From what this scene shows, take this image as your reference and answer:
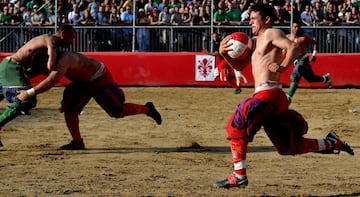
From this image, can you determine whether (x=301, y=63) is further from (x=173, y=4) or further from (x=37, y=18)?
(x=37, y=18)

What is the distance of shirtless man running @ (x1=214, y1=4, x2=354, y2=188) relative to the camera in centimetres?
823

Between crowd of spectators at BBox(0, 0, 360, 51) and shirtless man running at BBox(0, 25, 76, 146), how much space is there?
1140 cm

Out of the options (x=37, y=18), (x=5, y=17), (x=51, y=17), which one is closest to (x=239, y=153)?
(x=51, y=17)

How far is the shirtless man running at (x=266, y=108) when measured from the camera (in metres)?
8.23

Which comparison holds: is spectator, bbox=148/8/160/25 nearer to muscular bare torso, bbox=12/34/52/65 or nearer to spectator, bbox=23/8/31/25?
spectator, bbox=23/8/31/25

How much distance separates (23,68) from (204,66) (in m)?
10.8

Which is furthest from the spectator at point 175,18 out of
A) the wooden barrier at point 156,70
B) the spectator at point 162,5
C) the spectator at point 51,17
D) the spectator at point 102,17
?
the spectator at point 51,17

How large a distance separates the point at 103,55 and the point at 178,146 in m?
10.7

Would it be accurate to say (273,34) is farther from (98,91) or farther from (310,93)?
(310,93)

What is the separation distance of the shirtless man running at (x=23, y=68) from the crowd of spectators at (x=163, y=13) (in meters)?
11.4

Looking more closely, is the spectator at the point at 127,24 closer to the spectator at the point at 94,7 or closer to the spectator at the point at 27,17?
the spectator at the point at 94,7

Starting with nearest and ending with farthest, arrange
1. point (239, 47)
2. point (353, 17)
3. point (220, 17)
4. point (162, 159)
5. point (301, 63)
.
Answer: point (239, 47), point (162, 159), point (301, 63), point (353, 17), point (220, 17)

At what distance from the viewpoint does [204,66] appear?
21.9 metres

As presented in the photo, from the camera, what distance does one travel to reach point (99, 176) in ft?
30.5
